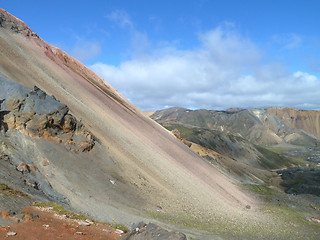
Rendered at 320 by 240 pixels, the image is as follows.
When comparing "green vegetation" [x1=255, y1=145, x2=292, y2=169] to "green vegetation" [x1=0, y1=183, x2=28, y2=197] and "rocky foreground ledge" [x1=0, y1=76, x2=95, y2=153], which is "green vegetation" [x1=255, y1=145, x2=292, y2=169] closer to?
"rocky foreground ledge" [x1=0, y1=76, x2=95, y2=153]

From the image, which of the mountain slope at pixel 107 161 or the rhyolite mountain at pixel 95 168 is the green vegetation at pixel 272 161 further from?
the rhyolite mountain at pixel 95 168

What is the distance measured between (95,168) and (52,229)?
1458 cm

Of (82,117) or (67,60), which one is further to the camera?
(67,60)

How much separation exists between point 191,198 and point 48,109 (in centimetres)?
2233

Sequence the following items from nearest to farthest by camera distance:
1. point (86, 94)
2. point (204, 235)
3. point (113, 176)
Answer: point (204, 235), point (113, 176), point (86, 94)

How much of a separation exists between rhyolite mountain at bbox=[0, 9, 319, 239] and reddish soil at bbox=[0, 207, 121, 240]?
6.31 feet

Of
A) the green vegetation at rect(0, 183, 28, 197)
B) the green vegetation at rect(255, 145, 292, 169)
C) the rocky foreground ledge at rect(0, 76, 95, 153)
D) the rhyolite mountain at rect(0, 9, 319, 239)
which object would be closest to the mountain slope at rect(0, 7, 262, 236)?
the rhyolite mountain at rect(0, 9, 319, 239)

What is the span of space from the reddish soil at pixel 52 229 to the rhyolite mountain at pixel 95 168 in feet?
6.31

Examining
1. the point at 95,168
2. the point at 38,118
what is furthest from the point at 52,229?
the point at 38,118

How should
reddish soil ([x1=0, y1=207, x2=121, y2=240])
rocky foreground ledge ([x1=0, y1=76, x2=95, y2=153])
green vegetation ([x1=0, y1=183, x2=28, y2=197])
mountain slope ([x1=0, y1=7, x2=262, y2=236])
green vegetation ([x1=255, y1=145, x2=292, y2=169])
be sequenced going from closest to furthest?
reddish soil ([x1=0, y1=207, x2=121, y2=240]) → green vegetation ([x1=0, y1=183, x2=28, y2=197]) → mountain slope ([x1=0, y1=7, x2=262, y2=236]) → rocky foreground ledge ([x1=0, y1=76, x2=95, y2=153]) → green vegetation ([x1=255, y1=145, x2=292, y2=169])

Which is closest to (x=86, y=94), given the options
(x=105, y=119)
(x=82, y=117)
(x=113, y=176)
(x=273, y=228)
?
(x=105, y=119)

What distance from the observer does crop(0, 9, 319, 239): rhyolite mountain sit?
78.6 feet

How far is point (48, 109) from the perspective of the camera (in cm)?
3034

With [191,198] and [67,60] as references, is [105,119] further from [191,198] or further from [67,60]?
[67,60]
